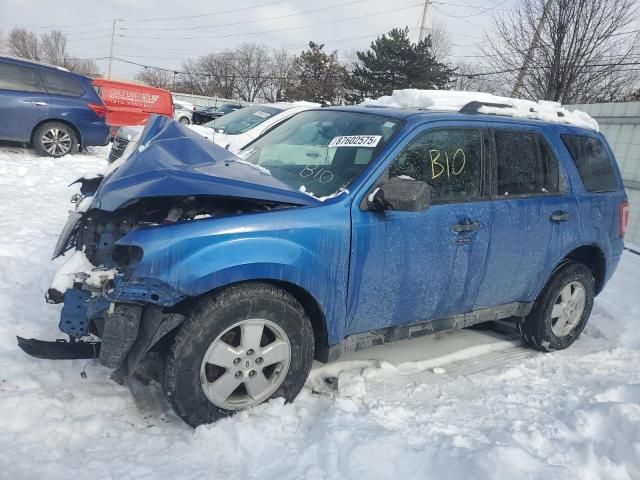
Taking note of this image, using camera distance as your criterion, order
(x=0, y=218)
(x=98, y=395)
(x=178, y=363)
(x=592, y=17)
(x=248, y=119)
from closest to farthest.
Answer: (x=178, y=363) < (x=98, y=395) < (x=0, y=218) < (x=248, y=119) < (x=592, y=17)

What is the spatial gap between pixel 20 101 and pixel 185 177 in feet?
27.8

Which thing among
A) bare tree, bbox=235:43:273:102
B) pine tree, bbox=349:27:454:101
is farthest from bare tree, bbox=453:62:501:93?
bare tree, bbox=235:43:273:102

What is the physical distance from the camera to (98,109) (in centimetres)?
1060

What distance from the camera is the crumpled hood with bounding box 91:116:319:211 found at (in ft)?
8.84

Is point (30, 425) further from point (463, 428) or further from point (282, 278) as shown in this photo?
point (463, 428)

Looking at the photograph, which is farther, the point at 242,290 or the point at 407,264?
the point at 407,264

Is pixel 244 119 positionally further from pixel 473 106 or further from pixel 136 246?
pixel 136 246

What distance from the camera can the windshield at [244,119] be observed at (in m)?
9.19

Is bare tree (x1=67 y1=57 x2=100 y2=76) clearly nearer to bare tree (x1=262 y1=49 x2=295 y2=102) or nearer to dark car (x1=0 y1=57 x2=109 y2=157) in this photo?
bare tree (x1=262 y1=49 x2=295 y2=102)

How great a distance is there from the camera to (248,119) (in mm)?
9570

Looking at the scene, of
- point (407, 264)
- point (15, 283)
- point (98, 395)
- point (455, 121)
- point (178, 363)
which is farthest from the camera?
point (15, 283)

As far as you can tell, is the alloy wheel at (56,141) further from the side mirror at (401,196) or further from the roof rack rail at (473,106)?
the side mirror at (401,196)

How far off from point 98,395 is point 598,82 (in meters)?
16.1

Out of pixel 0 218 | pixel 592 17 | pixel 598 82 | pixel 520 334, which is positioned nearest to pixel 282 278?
pixel 520 334
